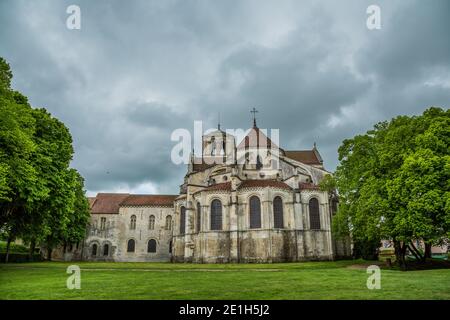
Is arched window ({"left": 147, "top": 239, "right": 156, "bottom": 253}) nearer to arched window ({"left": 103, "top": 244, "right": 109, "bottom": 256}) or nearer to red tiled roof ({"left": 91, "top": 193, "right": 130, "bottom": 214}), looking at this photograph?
arched window ({"left": 103, "top": 244, "right": 109, "bottom": 256})

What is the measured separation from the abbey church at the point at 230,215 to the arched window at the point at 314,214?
107mm

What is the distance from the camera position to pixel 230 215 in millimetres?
33375

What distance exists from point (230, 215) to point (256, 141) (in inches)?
531

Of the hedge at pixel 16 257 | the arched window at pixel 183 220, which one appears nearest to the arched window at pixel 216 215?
the arched window at pixel 183 220

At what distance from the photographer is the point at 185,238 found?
37.9m

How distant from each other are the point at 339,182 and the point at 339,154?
2445 mm

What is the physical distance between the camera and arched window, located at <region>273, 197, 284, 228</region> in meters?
33.1

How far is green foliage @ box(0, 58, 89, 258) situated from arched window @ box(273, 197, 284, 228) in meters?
19.5

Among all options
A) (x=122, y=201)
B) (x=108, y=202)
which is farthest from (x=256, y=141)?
(x=108, y=202)

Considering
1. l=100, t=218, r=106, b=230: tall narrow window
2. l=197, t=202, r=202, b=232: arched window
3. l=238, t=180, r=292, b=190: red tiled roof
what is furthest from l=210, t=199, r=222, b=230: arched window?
l=100, t=218, r=106, b=230: tall narrow window

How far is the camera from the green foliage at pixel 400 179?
55.4 ft

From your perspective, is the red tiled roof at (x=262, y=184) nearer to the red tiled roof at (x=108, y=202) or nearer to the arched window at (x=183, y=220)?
the arched window at (x=183, y=220)
